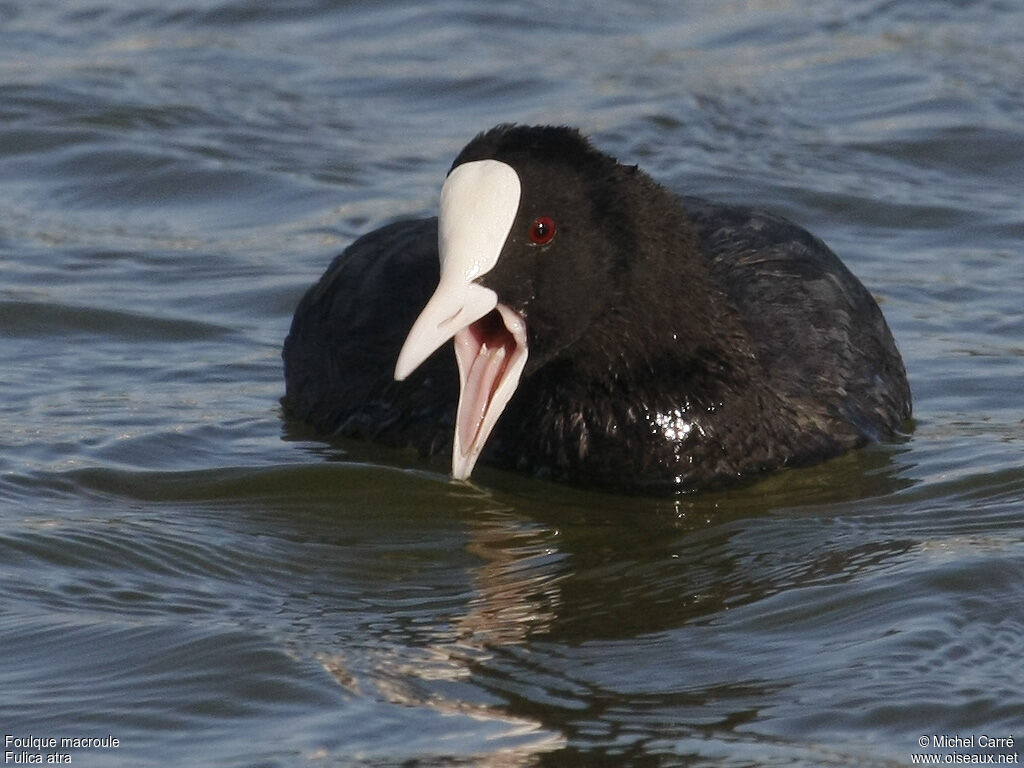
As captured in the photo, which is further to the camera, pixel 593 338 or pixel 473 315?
pixel 593 338

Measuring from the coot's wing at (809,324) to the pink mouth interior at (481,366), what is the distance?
822 millimetres

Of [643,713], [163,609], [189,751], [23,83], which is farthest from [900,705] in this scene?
[23,83]

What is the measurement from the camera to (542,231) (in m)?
5.82

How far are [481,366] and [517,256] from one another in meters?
0.34

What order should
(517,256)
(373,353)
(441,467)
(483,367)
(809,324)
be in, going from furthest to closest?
1. (373,353)
2. (809,324)
3. (441,467)
4. (483,367)
5. (517,256)

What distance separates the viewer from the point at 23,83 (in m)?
11.0

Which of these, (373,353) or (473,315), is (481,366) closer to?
(473,315)

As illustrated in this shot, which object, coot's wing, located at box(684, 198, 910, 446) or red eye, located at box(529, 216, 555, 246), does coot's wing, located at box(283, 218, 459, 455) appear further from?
coot's wing, located at box(684, 198, 910, 446)

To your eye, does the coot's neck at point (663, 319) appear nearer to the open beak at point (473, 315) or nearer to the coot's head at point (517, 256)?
the coot's head at point (517, 256)

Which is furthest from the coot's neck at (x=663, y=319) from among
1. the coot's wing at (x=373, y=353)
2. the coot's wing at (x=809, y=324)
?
the coot's wing at (x=373, y=353)

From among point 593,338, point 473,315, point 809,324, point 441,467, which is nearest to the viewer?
point 473,315

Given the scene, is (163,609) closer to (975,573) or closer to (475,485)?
(475,485)

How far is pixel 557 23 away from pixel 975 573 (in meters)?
7.17

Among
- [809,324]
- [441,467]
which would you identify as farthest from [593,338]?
[809,324]
